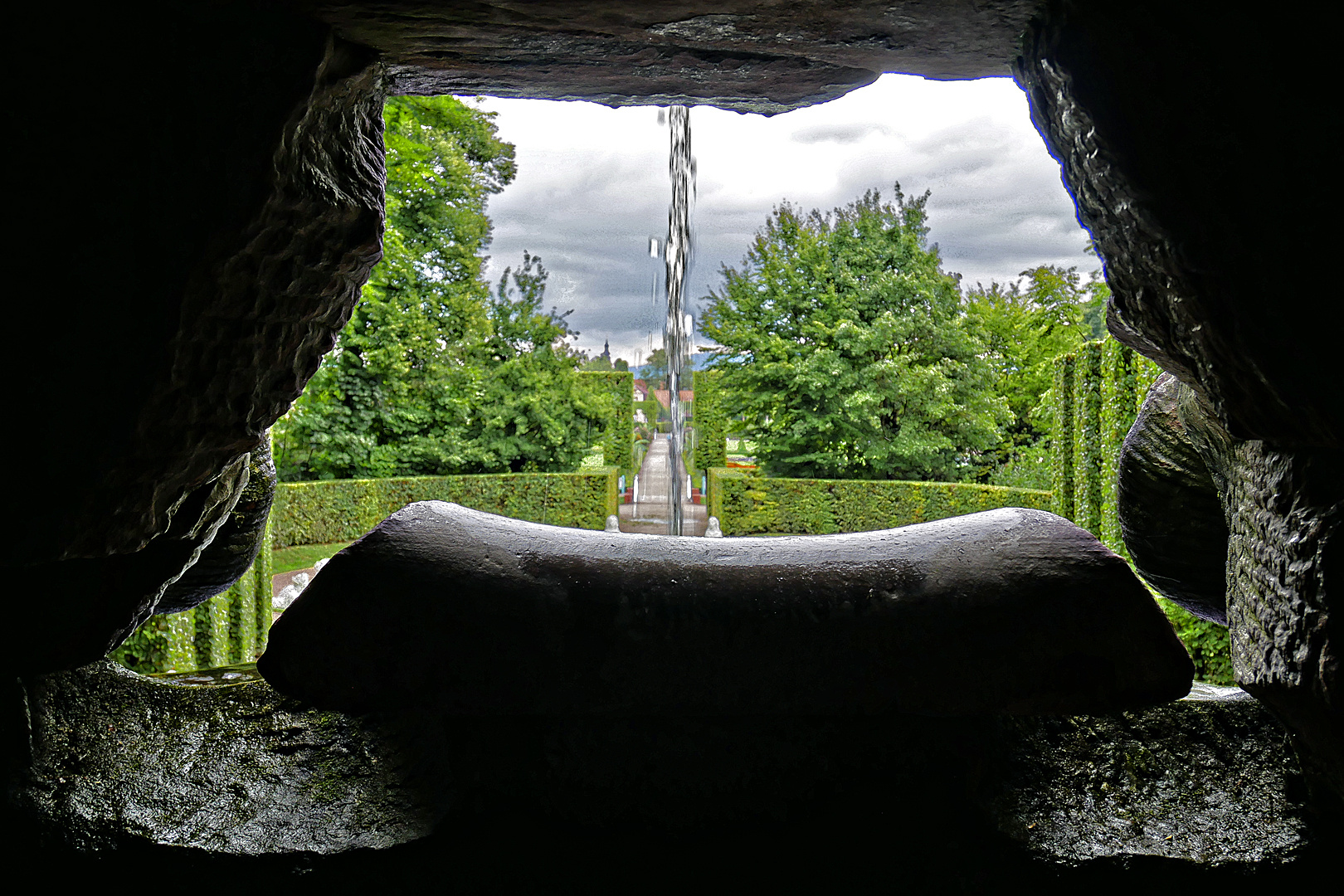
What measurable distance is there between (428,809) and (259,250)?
123cm

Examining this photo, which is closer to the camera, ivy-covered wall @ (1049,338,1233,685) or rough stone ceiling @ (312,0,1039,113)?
rough stone ceiling @ (312,0,1039,113)

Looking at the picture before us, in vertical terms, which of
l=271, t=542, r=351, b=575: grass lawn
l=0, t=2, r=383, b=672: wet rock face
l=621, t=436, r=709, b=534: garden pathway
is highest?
l=0, t=2, r=383, b=672: wet rock face

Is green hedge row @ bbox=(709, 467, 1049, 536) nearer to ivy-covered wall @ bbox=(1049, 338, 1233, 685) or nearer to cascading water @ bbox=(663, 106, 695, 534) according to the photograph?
cascading water @ bbox=(663, 106, 695, 534)

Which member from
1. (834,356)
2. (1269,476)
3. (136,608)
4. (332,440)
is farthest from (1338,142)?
(332,440)

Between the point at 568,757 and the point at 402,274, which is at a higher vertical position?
the point at 402,274

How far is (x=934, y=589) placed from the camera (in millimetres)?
1637

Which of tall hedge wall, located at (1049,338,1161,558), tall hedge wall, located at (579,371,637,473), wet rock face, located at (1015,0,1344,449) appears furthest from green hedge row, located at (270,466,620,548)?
wet rock face, located at (1015,0,1344,449)

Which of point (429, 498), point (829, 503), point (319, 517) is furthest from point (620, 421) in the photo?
point (319, 517)

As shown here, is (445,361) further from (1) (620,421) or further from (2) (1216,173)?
(2) (1216,173)

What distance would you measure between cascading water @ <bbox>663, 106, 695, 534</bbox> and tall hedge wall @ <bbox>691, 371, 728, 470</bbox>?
363 centimetres

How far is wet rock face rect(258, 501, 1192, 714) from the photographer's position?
5.16ft

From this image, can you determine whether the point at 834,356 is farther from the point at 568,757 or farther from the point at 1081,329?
the point at 568,757

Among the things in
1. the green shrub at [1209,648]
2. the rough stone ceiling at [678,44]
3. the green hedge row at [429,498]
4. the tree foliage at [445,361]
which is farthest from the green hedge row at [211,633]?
the tree foliage at [445,361]

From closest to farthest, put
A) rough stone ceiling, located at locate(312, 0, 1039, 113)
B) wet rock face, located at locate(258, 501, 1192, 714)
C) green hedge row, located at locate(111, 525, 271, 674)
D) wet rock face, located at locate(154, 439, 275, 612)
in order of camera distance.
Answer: rough stone ceiling, located at locate(312, 0, 1039, 113) → wet rock face, located at locate(258, 501, 1192, 714) → wet rock face, located at locate(154, 439, 275, 612) → green hedge row, located at locate(111, 525, 271, 674)
